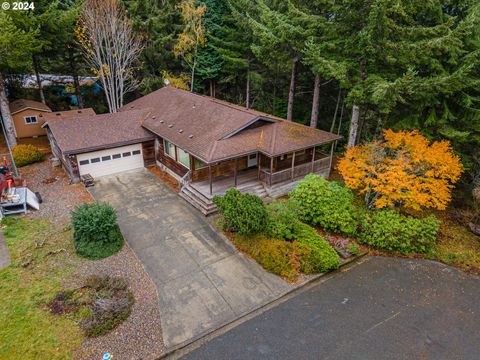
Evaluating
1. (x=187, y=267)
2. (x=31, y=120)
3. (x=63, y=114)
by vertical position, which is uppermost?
(x=63, y=114)

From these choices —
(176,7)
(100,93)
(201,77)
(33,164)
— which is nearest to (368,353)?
(33,164)

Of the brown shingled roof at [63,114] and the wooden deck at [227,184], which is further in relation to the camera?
the brown shingled roof at [63,114]

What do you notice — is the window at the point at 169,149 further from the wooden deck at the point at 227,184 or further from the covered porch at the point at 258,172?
the wooden deck at the point at 227,184

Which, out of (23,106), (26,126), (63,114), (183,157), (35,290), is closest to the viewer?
(35,290)

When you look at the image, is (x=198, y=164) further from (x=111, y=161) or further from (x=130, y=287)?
(x=130, y=287)

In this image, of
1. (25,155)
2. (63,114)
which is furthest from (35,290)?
(63,114)

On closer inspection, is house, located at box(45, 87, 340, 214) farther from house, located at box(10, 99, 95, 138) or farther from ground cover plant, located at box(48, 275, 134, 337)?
ground cover plant, located at box(48, 275, 134, 337)

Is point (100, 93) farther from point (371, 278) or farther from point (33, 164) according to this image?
point (371, 278)

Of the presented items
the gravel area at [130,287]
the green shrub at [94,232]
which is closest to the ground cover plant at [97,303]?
the gravel area at [130,287]
